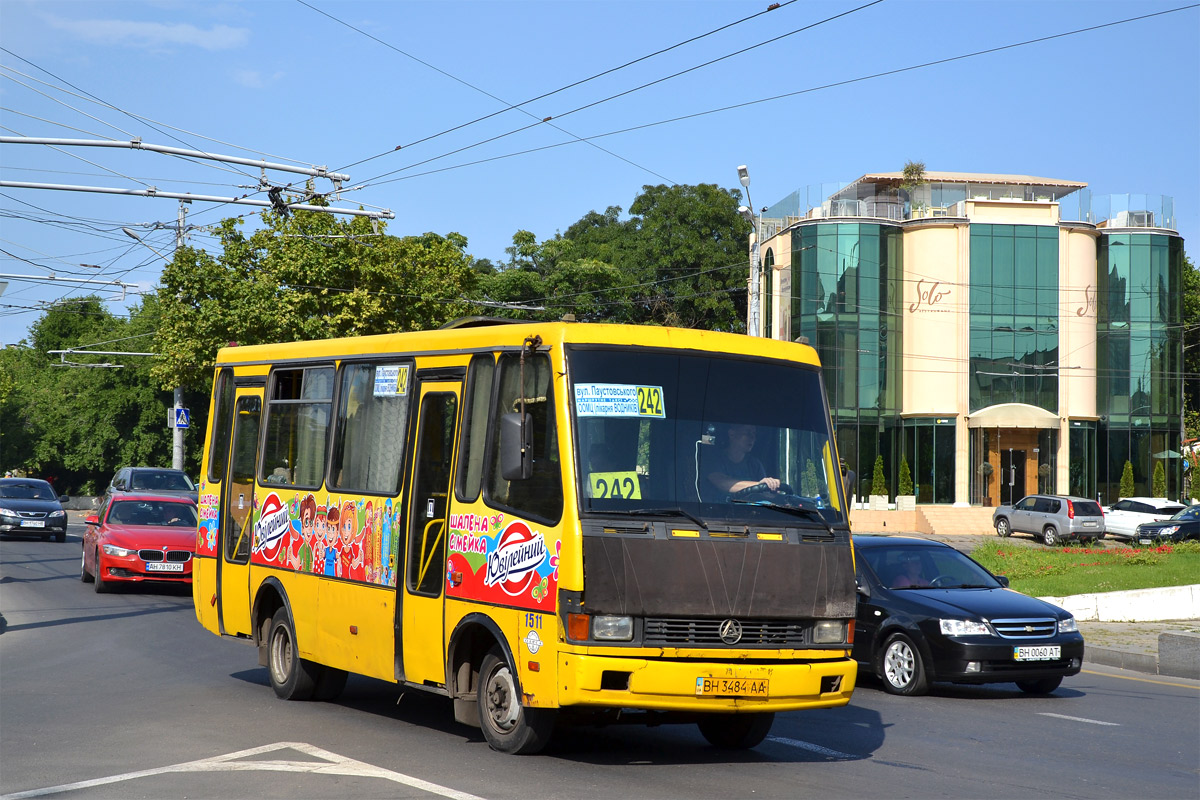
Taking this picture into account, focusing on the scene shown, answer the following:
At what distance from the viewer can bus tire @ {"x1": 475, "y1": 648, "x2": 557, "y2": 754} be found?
8.45m

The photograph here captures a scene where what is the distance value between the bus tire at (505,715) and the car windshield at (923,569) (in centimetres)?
613

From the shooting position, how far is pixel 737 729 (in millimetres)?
9344

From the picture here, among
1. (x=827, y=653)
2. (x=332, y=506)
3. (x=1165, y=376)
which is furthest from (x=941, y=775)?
(x=1165, y=376)

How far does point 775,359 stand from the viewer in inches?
359

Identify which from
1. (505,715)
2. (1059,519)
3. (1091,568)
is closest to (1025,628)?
(505,715)

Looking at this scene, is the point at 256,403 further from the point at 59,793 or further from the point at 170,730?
the point at 59,793

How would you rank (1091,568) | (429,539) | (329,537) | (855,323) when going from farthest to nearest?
(855,323), (1091,568), (329,537), (429,539)

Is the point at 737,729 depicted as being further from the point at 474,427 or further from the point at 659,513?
the point at 474,427

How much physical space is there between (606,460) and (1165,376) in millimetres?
56417

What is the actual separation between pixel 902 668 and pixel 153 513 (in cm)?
1460

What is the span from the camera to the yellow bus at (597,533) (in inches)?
315

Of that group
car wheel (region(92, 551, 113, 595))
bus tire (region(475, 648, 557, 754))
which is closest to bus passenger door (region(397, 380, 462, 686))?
bus tire (region(475, 648, 557, 754))

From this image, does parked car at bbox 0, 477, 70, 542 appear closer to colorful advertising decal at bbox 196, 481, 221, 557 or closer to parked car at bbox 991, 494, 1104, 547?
colorful advertising decal at bbox 196, 481, 221, 557

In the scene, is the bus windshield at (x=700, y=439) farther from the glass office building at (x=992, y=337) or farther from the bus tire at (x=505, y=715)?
the glass office building at (x=992, y=337)
